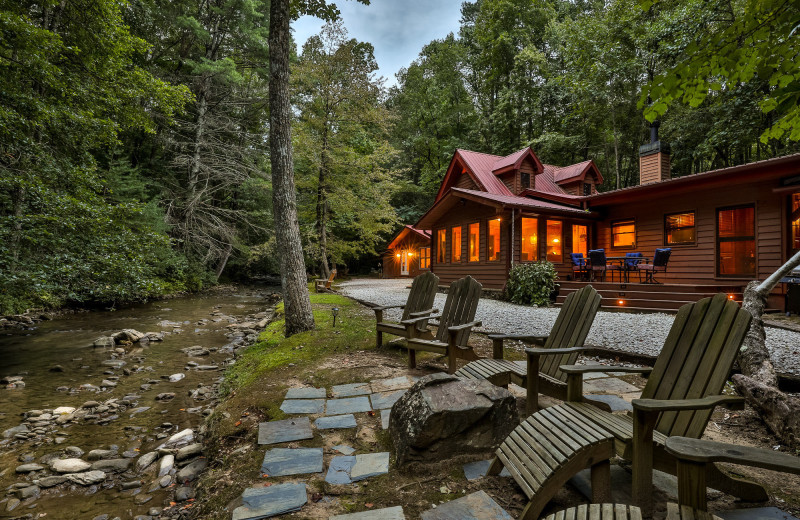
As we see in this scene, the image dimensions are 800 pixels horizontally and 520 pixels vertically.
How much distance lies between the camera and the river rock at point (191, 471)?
2.49 m

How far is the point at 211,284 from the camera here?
1686 cm

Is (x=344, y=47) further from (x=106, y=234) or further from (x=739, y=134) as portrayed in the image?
(x=739, y=134)

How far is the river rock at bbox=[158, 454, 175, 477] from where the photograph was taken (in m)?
2.60

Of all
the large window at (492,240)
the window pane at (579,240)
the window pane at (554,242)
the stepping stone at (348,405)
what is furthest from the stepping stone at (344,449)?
the window pane at (579,240)

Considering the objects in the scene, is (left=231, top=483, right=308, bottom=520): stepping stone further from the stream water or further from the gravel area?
the gravel area

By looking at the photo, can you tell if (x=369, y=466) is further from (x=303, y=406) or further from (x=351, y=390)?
(x=351, y=390)

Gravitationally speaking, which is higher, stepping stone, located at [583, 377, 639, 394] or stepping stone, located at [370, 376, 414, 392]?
stepping stone, located at [583, 377, 639, 394]

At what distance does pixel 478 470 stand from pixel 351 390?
1648 mm

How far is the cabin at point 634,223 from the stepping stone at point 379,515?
888 centimetres

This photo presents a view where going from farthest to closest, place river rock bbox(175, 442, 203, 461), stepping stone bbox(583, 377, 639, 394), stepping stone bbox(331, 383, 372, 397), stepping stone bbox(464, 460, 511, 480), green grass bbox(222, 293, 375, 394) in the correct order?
green grass bbox(222, 293, 375, 394) < stepping stone bbox(331, 383, 372, 397) < stepping stone bbox(583, 377, 639, 394) < river rock bbox(175, 442, 203, 461) < stepping stone bbox(464, 460, 511, 480)

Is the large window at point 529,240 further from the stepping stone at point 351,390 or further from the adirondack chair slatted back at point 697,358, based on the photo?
the adirondack chair slatted back at point 697,358

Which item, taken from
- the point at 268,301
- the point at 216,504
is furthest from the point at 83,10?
the point at 216,504

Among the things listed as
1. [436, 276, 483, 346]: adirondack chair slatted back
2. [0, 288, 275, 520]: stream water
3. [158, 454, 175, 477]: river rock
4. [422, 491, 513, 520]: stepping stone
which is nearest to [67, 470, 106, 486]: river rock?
[0, 288, 275, 520]: stream water

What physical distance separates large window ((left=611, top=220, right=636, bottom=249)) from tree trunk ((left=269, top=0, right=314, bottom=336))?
11.3 meters
